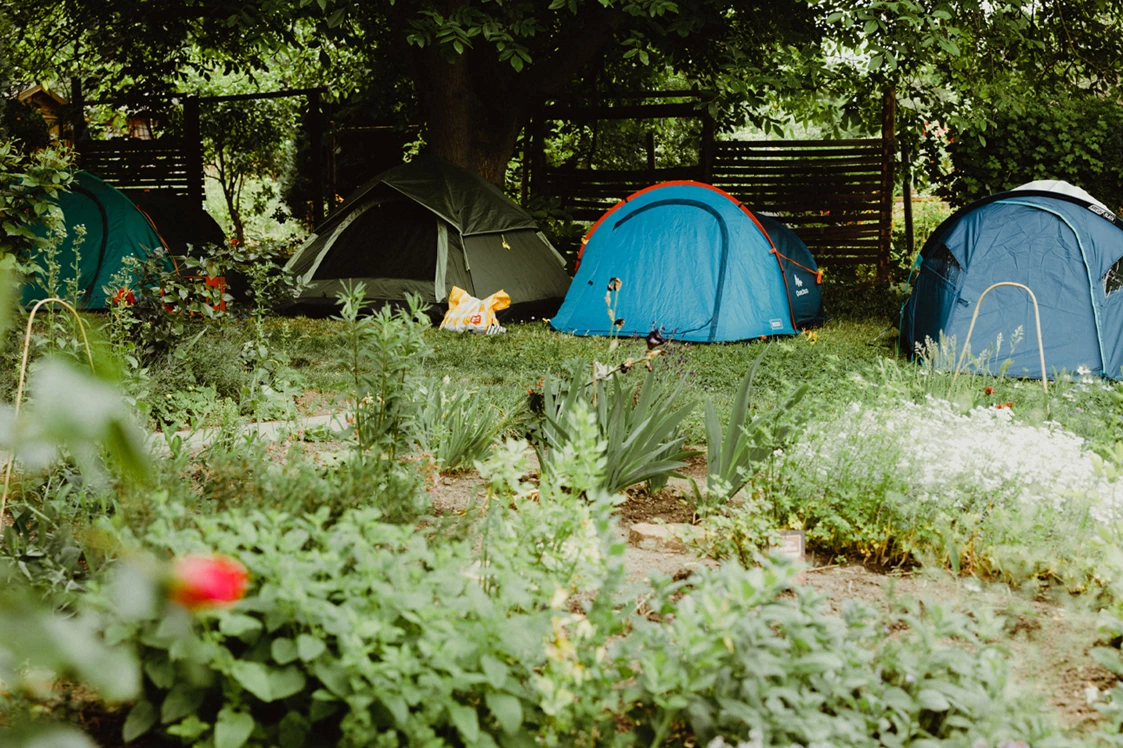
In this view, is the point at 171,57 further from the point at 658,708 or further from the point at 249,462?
the point at 658,708

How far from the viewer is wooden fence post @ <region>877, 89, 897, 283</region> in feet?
32.7

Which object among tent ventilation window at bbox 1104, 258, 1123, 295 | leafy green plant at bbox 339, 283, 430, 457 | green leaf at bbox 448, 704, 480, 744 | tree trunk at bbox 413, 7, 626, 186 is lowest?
green leaf at bbox 448, 704, 480, 744

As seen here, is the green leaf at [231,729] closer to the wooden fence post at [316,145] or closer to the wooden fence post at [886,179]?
the wooden fence post at [886,179]

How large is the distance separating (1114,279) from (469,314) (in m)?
4.44

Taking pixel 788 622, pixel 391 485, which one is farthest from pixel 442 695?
pixel 391 485

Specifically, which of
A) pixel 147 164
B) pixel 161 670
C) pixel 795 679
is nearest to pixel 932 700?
pixel 795 679

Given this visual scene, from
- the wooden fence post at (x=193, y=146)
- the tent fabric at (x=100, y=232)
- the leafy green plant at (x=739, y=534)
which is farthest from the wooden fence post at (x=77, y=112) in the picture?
the leafy green plant at (x=739, y=534)

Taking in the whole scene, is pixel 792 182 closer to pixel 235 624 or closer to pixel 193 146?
pixel 193 146

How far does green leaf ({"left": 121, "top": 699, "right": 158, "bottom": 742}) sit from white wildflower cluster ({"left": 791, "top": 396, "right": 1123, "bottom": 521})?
208 centimetres

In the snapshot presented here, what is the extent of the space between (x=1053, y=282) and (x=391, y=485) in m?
5.40

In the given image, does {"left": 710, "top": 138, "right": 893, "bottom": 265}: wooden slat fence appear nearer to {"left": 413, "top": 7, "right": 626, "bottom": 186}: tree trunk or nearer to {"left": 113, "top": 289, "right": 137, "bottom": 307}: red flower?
{"left": 413, "top": 7, "right": 626, "bottom": 186}: tree trunk

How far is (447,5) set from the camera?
27.3 ft

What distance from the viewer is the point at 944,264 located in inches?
265

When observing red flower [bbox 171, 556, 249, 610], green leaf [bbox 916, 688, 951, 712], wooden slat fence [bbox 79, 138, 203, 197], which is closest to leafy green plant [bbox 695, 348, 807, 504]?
green leaf [bbox 916, 688, 951, 712]
